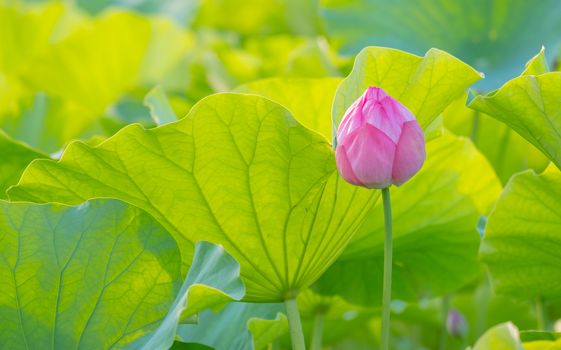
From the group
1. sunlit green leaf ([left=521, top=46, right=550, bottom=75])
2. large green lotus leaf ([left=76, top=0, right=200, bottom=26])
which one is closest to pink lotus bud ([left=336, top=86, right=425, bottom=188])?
sunlit green leaf ([left=521, top=46, right=550, bottom=75])

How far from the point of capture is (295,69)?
1762 mm

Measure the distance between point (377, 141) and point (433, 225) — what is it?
17.6 inches

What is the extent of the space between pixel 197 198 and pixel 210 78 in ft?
3.35

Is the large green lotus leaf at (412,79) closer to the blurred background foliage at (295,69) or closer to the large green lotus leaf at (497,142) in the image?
the blurred background foliage at (295,69)

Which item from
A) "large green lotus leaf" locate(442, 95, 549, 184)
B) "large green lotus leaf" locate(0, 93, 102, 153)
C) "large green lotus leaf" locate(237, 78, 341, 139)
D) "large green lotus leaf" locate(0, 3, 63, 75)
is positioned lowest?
"large green lotus leaf" locate(237, 78, 341, 139)

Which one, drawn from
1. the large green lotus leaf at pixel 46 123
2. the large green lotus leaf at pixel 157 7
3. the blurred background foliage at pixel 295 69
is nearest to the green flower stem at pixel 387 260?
the blurred background foliage at pixel 295 69

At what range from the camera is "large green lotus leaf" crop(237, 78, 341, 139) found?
3.97 ft

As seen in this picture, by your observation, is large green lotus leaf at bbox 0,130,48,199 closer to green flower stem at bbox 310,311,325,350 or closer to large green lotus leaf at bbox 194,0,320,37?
green flower stem at bbox 310,311,325,350

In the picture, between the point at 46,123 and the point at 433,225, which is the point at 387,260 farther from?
the point at 46,123

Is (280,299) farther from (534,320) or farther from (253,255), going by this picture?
(534,320)

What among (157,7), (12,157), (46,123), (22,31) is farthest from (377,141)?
(157,7)

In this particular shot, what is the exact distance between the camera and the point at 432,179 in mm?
1275

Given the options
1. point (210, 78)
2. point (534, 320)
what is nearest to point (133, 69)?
point (210, 78)

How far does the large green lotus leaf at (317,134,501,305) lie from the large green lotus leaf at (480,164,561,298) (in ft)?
0.55
